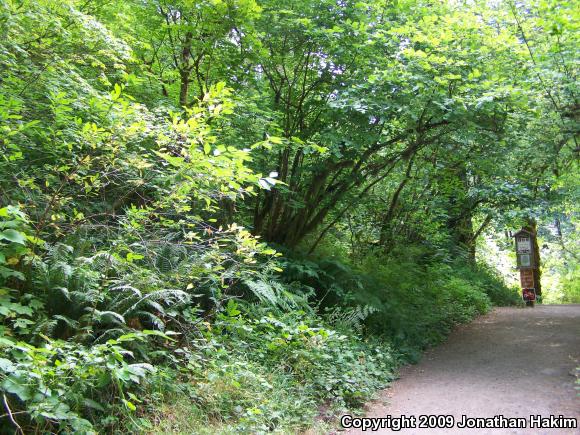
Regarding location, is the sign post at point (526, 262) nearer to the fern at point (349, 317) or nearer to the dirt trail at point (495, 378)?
the dirt trail at point (495, 378)

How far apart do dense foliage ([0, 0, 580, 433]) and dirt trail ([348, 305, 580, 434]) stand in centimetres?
54

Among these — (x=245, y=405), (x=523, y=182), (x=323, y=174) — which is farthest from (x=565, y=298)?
(x=245, y=405)

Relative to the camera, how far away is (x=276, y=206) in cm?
985

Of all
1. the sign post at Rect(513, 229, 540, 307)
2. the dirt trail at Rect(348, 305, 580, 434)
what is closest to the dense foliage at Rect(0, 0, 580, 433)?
the dirt trail at Rect(348, 305, 580, 434)

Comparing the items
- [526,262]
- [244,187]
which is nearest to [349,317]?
[244,187]

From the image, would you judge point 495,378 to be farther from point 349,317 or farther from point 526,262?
point 526,262

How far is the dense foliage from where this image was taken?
4465 millimetres

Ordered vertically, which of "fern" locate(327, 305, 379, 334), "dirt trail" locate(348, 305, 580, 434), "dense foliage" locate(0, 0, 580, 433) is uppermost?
"dense foliage" locate(0, 0, 580, 433)

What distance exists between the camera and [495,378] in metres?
7.08

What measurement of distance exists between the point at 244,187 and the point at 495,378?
4.91m

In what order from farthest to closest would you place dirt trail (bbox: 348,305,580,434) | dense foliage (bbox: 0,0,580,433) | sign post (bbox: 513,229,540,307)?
sign post (bbox: 513,229,540,307), dirt trail (bbox: 348,305,580,434), dense foliage (bbox: 0,0,580,433)

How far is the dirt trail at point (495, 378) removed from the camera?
5723mm

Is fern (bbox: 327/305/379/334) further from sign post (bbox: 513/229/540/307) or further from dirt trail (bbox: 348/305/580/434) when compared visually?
sign post (bbox: 513/229/540/307)

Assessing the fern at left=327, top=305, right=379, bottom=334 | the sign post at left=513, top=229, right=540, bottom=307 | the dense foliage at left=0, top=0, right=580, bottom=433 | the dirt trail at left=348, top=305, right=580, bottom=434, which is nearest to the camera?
the dense foliage at left=0, top=0, right=580, bottom=433
